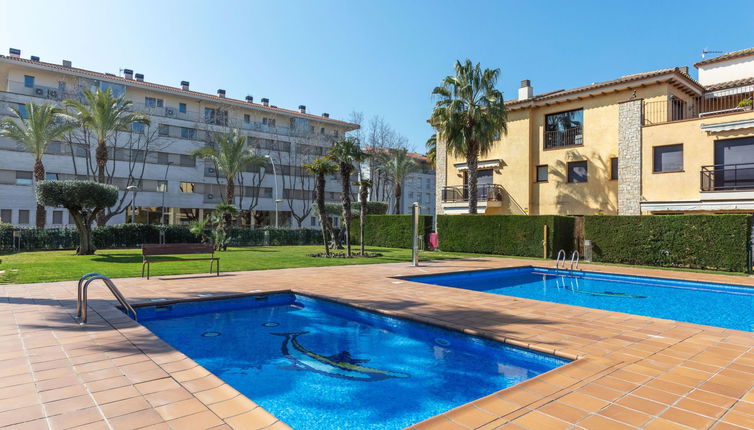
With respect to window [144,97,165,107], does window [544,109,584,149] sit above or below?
below

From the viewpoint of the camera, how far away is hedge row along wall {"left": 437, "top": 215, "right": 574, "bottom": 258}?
20.2 meters

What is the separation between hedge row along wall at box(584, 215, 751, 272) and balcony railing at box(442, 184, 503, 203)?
8423 millimetres

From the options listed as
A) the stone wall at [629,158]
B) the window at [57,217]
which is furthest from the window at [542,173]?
the window at [57,217]

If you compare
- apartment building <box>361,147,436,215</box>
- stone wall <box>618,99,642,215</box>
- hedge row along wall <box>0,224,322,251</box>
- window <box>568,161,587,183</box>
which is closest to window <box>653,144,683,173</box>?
stone wall <box>618,99,642,215</box>

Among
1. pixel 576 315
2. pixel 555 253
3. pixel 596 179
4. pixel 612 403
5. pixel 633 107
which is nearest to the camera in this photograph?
pixel 612 403

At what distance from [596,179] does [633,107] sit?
160 inches

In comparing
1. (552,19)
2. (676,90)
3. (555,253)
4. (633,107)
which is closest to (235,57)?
(552,19)

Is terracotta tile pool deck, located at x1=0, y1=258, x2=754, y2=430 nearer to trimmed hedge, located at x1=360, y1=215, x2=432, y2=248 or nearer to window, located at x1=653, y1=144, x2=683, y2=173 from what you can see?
window, located at x1=653, y1=144, x2=683, y2=173

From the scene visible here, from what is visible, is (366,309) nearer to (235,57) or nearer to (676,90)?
(235,57)

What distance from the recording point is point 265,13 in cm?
1362

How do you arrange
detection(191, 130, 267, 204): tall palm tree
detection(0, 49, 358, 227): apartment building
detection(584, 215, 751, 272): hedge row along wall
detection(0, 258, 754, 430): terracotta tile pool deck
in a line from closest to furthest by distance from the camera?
detection(0, 258, 754, 430): terracotta tile pool deck < detection(584, 215, 751, 272): hedge row along wall < detection(191, 130, 267, 204): tall palm tree < detection(0, 49, 358, 227): apartment building

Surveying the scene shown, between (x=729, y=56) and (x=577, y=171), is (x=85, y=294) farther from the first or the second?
(x=729, y=56)

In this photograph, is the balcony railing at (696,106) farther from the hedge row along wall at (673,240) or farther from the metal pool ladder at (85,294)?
the metal pool ladder at (85,294)

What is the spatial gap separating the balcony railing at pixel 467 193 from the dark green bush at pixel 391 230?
359 cm
